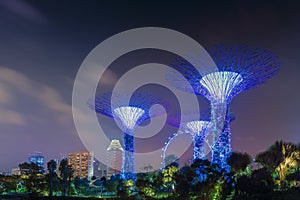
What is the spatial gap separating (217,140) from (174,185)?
5915mm

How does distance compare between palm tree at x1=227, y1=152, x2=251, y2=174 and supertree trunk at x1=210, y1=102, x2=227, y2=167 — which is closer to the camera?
palm tree at x1=227, y1=152, x2=251, y2=174

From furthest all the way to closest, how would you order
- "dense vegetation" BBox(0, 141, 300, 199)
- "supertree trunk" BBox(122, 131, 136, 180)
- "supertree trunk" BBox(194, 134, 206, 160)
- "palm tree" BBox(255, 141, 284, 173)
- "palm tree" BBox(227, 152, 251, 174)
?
"supertree trunk" BBox(194, 134, 206, 160)
"supertree trunk" BBox(122, 131, 136, 180)
"palm tree" BBox(255, 141, 284, 173)
"palm tree" BBox(227, 152, 251, 174)
"dense vegetation" BBox(0, 141, 300, 199)

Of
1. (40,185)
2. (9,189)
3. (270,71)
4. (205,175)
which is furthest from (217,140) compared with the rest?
(9,189)

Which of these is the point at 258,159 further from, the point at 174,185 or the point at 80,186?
the point at 80,186

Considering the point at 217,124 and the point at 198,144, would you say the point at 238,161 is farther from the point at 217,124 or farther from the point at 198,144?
the point at 198,144

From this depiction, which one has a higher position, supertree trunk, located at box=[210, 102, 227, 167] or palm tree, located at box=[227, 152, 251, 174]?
supertree trunk, located at box=[210, 102, 227, 167]

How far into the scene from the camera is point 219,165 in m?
30.4

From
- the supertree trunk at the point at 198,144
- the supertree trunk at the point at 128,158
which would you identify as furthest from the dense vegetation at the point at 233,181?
the supertree trunk at the point at 198,144

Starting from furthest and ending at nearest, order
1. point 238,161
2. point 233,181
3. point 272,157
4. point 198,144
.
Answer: point 198,144 < point 272,157 < point 238,161 < point 233,181

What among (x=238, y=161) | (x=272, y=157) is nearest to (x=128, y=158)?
(x=238, y=161)

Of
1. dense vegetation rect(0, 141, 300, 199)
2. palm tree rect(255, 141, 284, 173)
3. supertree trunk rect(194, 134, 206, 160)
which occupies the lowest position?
dense vegetation rect(0, 141, 300, 199)

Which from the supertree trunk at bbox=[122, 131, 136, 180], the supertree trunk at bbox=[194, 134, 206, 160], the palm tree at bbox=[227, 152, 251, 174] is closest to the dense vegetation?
the palm tree at bbox=[227, 152, 251, 174]

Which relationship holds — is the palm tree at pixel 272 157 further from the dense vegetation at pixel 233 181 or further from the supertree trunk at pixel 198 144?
the supertree trunk at pixel 198 144

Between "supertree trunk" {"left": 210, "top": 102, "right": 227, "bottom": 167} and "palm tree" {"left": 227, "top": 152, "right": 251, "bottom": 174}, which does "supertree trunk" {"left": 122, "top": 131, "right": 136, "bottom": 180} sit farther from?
"palm tree" {"left": 227, "top": 152, "right": 251, "bottom": 174}
